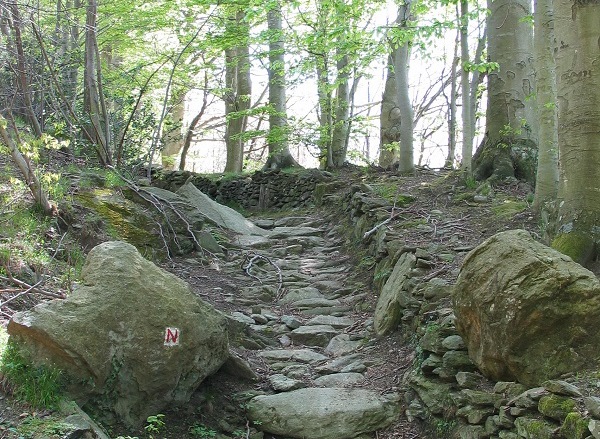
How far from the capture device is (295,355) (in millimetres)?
5469

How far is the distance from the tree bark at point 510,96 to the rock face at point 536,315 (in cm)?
541

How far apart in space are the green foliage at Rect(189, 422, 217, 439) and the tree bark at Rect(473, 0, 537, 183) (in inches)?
242

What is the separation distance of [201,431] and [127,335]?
881mm

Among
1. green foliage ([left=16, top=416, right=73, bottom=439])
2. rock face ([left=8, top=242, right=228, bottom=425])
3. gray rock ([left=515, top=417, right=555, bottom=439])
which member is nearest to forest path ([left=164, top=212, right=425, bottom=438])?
rock face ([left=8, top=242, right=228, bottom=425])

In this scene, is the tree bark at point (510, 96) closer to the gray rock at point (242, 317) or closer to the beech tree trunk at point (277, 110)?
the gray rock at point (242, 317)

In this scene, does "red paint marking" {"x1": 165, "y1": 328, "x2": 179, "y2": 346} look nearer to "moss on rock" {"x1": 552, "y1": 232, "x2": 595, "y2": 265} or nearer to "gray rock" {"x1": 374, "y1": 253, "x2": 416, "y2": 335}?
"gray rock" {"x1": 374, "y1": 253, "x2": 416, "y2": 335}

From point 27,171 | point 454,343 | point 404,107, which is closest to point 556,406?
point 454,343

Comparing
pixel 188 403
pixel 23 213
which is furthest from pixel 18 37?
pixel 188 403

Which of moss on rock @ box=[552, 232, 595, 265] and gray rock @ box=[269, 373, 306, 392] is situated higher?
moss on rock @ box=[552, 232, 595, 265]

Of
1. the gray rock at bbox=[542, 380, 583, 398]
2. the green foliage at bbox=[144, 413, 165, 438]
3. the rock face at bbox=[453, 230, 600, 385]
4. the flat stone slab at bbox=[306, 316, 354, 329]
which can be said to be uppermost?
the rock face at bbox=[453, 230, 600, 385]

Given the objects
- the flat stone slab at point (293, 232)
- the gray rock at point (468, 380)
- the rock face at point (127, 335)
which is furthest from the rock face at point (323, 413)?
the flat stone slab at point (293, 232)

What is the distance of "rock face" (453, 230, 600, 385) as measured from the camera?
10.8ft

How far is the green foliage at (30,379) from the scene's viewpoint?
3.41m

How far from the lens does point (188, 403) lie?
14.2ft
